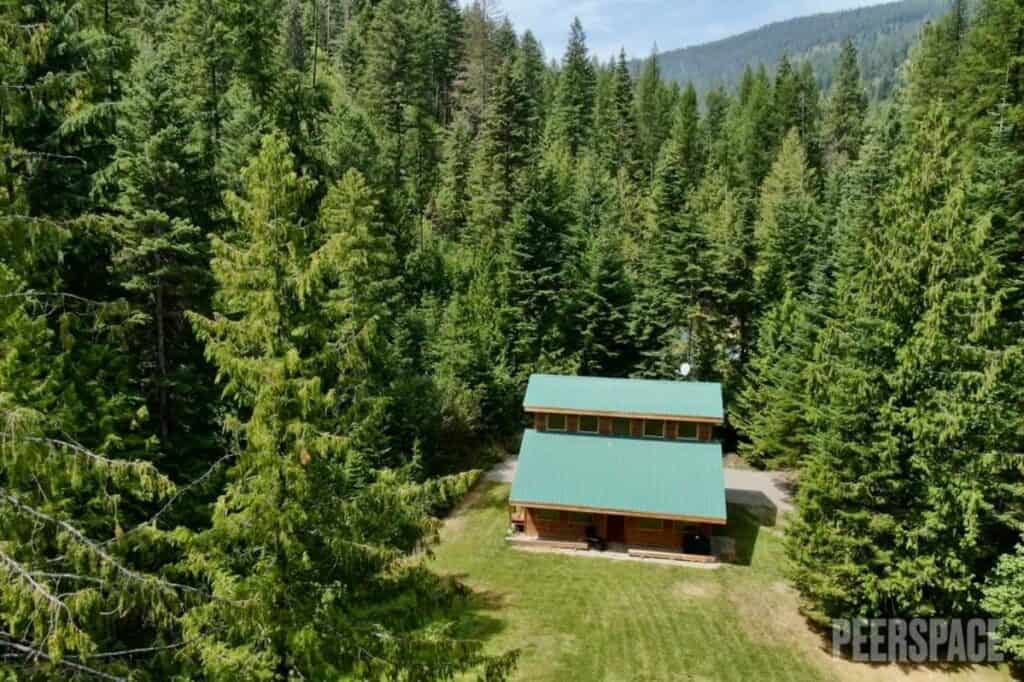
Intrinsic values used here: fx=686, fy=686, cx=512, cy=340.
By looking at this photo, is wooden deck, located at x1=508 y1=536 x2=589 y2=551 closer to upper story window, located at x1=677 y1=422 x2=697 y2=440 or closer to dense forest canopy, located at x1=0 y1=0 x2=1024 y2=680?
dense forest canopy, located at x1=0 y1=0 x2=1024 y2=680

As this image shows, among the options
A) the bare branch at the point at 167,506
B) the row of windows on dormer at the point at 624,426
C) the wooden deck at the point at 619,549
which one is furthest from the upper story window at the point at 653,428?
the bare branch at the point at 167,506

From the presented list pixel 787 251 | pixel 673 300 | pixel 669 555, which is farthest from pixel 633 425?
pixel 787 251

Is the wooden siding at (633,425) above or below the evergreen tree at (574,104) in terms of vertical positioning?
below

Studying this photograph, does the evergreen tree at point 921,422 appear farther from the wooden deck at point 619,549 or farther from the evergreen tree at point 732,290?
the evergreen tree at point 732,290

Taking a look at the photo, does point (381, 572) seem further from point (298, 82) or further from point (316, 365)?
point (298, 82)

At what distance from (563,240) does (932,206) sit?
2295 centimetres

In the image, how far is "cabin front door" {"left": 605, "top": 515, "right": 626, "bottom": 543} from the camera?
91.9 feet

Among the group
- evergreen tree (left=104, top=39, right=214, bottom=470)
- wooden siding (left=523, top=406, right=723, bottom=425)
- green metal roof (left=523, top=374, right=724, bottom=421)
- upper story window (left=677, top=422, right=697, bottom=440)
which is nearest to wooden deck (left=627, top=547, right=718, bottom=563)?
upper story window (left=677, top=422, right=697, bottom=440)

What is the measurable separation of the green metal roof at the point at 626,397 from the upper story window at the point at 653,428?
67 centimetres

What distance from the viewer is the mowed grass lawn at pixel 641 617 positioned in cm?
2031

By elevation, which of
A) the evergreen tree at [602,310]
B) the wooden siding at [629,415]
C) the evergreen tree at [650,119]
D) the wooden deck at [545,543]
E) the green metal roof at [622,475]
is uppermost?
the evergreen tree at [650,119]

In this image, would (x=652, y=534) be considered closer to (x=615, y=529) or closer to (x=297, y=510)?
(x=615, y=529)

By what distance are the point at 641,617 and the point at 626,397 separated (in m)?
9.74

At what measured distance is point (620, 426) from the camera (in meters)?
29.5
